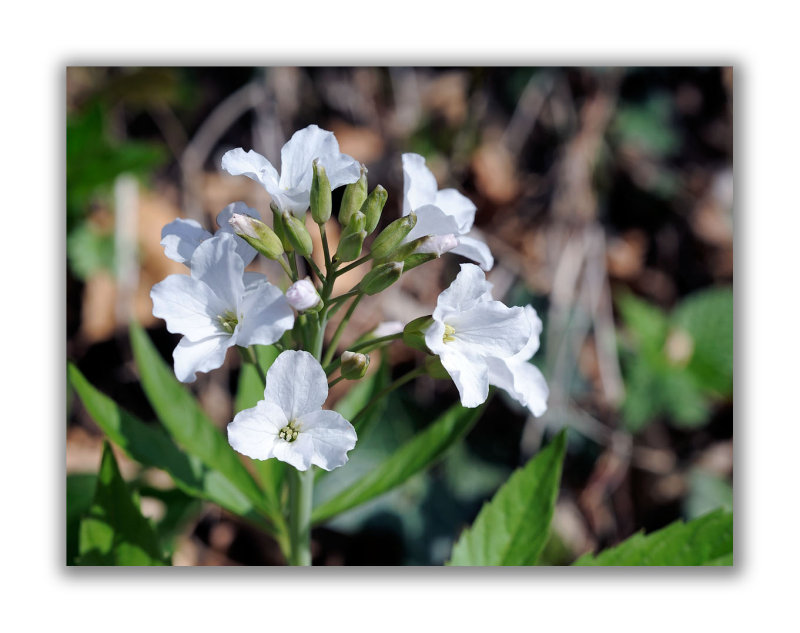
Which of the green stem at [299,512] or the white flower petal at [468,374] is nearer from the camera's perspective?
the white flower petal at [468,374]

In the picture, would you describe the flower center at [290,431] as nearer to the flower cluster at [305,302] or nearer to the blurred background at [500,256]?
the flower cluster at [305,302]

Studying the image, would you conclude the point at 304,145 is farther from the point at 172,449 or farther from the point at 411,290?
the point at 411,290

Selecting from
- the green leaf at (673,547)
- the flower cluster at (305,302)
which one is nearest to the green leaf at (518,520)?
the green leaf at (673,547)

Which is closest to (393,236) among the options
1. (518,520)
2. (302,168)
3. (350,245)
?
(350,245)

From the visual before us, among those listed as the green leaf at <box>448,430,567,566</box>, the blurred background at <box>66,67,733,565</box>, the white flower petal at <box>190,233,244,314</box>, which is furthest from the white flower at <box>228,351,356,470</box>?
the blurred background at <box>66,67,733,565</box>
